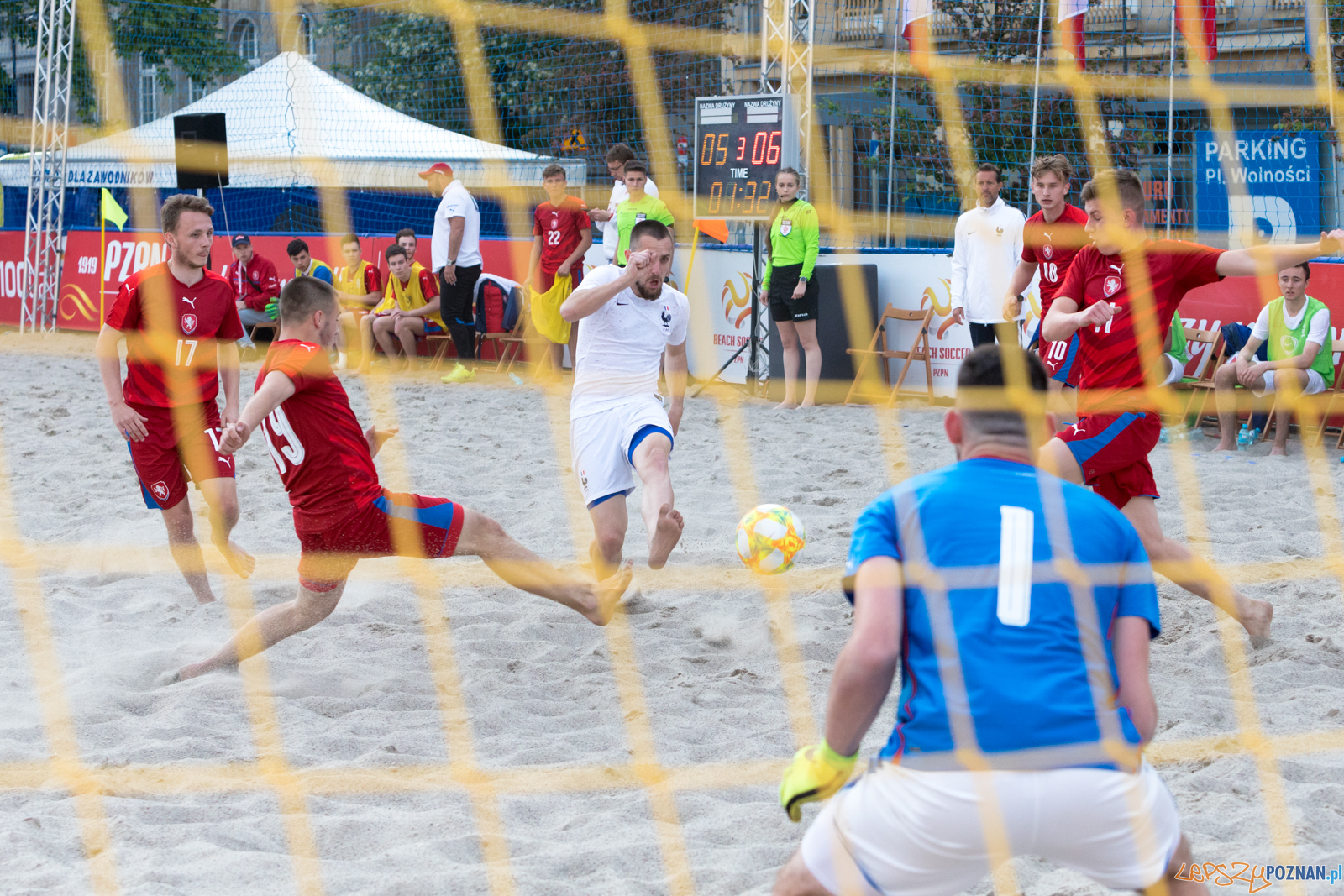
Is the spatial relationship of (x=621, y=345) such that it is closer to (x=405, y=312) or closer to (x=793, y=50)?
(x=793, y=50)

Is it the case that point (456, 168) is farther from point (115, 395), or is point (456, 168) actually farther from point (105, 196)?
point (115, 395)

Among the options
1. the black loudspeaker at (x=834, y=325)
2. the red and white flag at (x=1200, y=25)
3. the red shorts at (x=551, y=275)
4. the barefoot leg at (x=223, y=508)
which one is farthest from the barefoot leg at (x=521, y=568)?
the red and white flag at (x=1200, y=25)

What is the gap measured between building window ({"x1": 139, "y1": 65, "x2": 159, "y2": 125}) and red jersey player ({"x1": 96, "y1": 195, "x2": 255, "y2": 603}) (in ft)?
70.8

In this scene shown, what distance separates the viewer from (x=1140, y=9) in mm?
12992

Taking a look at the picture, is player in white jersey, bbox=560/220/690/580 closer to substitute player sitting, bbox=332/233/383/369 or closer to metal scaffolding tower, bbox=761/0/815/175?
metal scaffolding tower, bbox=761/0/815/175

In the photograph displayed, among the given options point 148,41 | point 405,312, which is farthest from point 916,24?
point 148,41

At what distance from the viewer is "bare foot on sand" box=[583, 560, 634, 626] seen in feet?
13.0

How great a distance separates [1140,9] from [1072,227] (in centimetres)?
859

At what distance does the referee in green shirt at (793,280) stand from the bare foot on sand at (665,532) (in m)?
4.90

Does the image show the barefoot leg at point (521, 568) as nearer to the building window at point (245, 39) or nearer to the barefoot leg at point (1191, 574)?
the barefoot leg at point (1191, 574)

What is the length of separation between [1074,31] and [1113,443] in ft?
34.3

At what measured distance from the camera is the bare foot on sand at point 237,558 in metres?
4.54

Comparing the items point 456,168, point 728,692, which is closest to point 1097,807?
point 728,692

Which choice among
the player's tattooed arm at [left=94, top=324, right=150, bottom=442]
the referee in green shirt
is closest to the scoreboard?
the referee in green shirt
